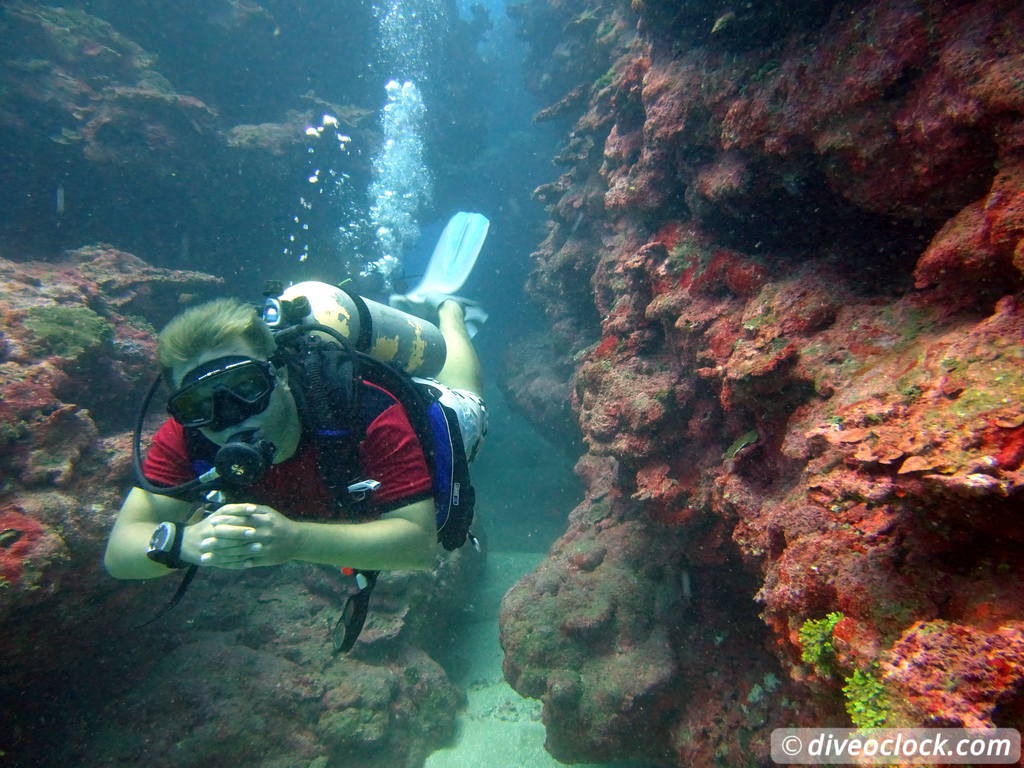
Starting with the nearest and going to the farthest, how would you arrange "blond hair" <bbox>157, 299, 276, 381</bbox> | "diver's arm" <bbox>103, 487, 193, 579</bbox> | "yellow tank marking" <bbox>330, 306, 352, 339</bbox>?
"blond hair" <bbox>157, 299, 276, 381</bbox> < "diver's arm" <bbox>103, 487, 193, 579</bbox> < "yellow tank marking" <bbox>330, 306, 352, 339</bbox>

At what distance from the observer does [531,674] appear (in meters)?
4.88

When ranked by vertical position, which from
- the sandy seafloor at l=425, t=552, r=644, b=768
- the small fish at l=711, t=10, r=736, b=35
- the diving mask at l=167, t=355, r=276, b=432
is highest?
the small fish at l=711, t=10, r=736, b=35

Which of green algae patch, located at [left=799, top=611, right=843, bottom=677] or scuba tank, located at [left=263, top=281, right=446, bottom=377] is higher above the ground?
scuba tank, located at [left=263, top=281, right=446, bottom=377]

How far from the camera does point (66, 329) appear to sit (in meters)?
5.57

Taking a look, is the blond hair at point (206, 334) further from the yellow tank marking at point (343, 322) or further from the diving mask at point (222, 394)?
the yellow tank marking at point (343, 322)

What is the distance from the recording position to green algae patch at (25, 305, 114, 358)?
530 cm

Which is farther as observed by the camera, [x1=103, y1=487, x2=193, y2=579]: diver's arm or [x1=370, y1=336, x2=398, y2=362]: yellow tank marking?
[x1=370, y1=336, x2=398, y2=362]: yellow tank marking

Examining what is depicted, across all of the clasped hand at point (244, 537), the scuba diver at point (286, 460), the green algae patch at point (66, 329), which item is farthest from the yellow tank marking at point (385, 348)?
the green algae patch at point (66, 329)

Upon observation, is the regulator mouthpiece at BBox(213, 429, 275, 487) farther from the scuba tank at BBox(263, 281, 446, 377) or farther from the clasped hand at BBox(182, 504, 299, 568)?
the scuba tank at BBox(263, 281, 446, 377)

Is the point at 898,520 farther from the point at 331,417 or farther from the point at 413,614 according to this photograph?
the point at 413,614

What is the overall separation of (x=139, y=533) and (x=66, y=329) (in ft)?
15.1

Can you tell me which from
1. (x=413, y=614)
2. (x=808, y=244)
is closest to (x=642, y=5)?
(x=808, y=244)

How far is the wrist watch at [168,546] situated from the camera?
6.94 feet

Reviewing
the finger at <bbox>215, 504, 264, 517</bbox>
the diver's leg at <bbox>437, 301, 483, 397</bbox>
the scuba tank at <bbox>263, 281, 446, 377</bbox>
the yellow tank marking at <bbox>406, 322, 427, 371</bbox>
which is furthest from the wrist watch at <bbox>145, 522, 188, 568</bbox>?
the diver's leg at <bbox>437, 301, 483, 397</bbox>
